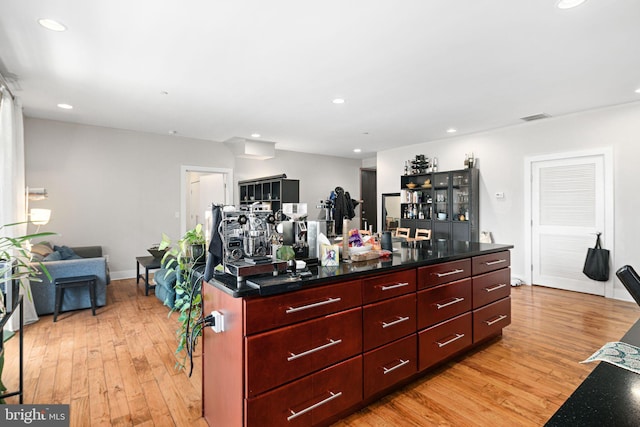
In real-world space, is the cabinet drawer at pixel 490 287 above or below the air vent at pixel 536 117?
below

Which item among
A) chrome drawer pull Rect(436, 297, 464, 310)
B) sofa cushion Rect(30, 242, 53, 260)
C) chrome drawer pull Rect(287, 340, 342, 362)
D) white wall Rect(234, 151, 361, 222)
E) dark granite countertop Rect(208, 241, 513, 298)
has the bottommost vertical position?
chrome drawer pull Rect(287, 340, 342, 362)

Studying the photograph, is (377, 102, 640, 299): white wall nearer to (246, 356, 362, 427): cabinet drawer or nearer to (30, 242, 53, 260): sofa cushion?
(246, 356, 362, 427): cabinet drawer

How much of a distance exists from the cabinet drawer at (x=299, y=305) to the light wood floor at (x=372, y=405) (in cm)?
75

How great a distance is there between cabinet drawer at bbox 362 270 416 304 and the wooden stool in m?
3.73

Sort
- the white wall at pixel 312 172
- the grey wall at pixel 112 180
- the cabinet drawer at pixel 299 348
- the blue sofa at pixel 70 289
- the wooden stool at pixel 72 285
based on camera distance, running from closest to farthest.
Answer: the cabinet drawer at pixel 299 348 → the wooden stool at pixel 72 285 → the blue sofa at pixel 70 289 → the grey wall at pixel 112 180 → the white wall at pixel 312 172

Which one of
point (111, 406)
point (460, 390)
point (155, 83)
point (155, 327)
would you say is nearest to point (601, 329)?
point (460, 390)

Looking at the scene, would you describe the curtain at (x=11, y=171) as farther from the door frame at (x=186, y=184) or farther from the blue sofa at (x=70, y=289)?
the door frame at (x=186, y=184)

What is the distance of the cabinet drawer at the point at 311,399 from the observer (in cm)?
154

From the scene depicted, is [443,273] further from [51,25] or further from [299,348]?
[51,25]

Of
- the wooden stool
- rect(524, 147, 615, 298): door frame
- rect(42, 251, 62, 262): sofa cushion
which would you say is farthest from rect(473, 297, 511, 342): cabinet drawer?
rect(42, 251, 62, 262): sofa cushion

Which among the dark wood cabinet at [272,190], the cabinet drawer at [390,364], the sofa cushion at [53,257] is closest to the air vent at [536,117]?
the dark wood cabinet at [272,190]

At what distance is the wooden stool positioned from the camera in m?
3.84

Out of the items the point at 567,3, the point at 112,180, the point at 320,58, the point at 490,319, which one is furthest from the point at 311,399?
the point at 112,180

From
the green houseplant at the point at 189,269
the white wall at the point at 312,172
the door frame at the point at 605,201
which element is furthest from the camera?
the white wall at the point at 312,172
